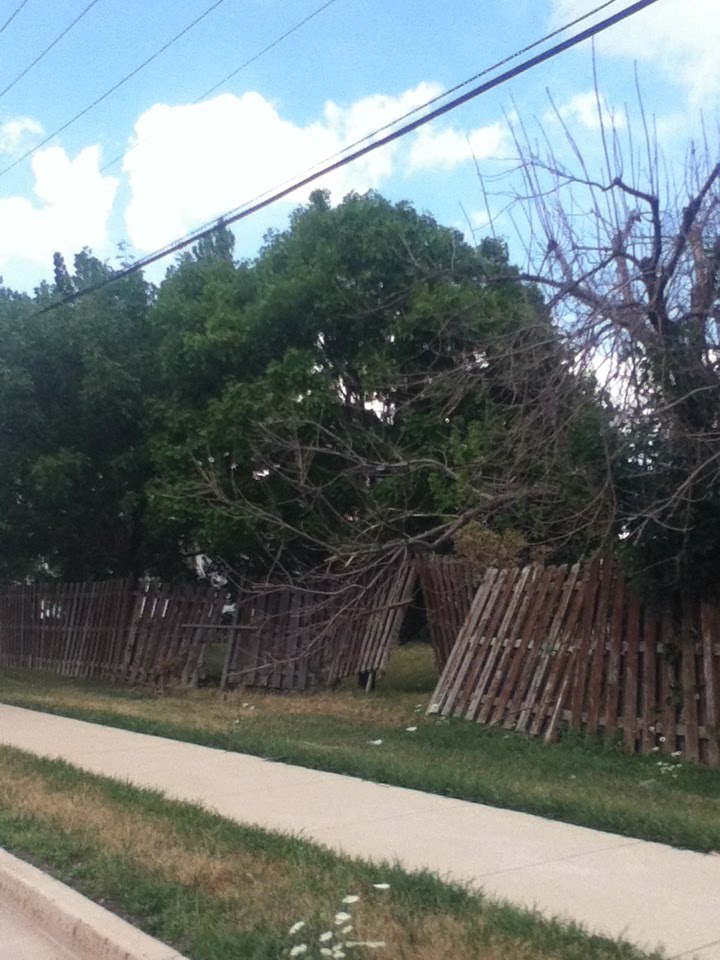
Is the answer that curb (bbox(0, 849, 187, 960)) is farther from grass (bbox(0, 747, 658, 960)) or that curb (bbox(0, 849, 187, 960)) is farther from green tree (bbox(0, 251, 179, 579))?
green tree (bbox(0, 251, 179, 579))

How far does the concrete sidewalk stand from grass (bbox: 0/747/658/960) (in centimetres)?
30

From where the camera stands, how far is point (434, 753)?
10.5m

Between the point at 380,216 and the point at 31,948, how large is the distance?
12.9m

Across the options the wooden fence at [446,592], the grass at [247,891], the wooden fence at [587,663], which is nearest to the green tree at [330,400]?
the wooden fence at [446,592]

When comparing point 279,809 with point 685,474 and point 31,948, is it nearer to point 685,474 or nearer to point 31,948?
point 31,948

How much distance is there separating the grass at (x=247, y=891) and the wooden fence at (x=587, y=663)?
4244 millimetres

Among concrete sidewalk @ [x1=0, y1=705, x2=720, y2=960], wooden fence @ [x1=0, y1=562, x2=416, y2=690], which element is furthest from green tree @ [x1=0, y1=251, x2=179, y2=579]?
concrete sidewalk @ [x1=0, y1=705, x2=720, y2=960]

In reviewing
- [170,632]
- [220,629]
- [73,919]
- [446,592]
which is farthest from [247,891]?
[170,632]

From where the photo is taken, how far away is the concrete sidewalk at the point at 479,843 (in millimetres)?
5191

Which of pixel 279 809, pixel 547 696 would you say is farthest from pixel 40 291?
pixel 279 809

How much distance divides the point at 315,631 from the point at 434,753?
5.84 metres

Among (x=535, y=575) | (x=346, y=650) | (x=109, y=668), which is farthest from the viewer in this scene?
(x=109, y=668)

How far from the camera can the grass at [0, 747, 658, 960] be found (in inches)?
187

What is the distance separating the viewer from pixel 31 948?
18.6ft
